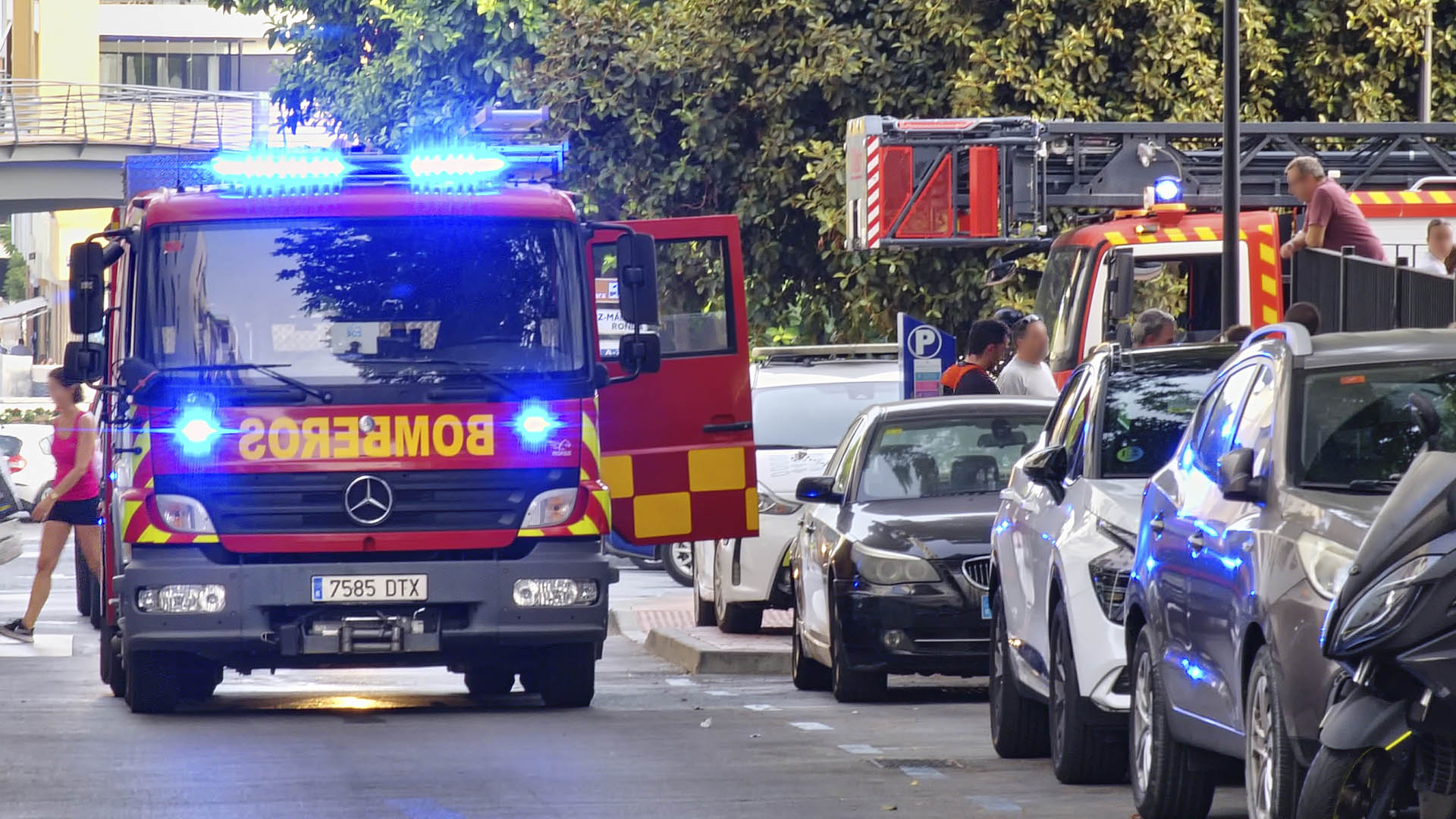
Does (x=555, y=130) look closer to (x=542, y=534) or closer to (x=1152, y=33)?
(x=1152, y=33)

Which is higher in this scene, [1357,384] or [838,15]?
[838,15]

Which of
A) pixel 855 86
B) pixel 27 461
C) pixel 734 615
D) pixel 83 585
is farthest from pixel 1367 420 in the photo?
pixel 27 461

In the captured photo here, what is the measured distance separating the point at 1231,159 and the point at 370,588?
286 inches

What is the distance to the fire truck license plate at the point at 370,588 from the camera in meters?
12.3

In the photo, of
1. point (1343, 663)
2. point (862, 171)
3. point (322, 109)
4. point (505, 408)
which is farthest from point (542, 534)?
point (322, 109)

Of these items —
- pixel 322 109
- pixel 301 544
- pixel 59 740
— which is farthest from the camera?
pixel 322 109

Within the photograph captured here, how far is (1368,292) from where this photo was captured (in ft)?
57.3

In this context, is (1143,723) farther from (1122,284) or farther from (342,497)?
(1122,284)

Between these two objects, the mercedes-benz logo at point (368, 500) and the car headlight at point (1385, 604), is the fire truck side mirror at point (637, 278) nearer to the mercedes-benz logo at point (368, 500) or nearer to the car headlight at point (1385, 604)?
the mercedes-benz logo at point (368, 500)

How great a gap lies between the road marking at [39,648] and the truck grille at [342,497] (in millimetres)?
5546

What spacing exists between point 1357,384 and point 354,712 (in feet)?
22.0

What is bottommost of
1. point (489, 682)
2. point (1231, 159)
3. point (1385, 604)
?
point (489, 682)

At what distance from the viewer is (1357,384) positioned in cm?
764

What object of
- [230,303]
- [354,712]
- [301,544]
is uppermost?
[230,303]
